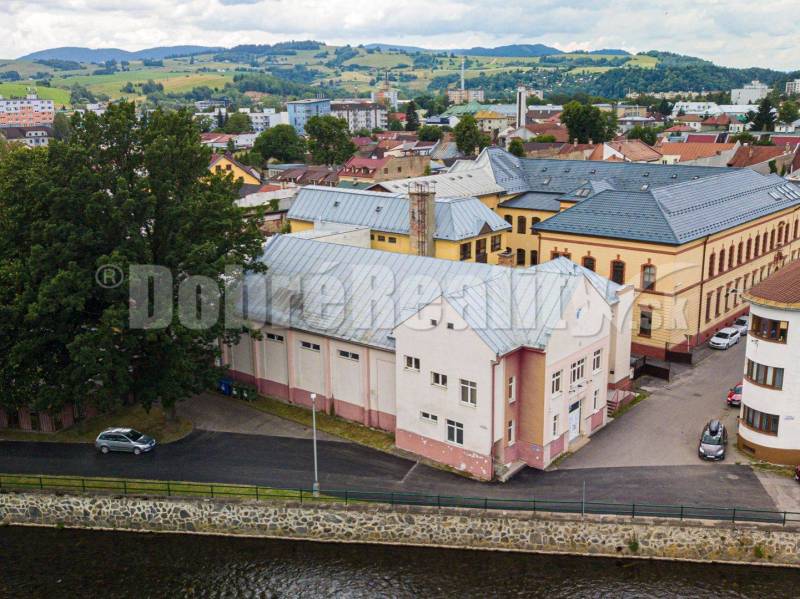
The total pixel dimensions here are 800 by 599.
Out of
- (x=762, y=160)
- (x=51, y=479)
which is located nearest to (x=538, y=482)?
(x=51, y=479)

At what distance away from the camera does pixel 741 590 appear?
3014 cm

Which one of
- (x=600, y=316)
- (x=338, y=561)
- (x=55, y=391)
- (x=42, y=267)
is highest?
(x=42, y=267)

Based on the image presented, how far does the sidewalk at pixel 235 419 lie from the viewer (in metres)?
41.4

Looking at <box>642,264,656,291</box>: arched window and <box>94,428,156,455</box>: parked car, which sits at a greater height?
<box>642,264,656,291</box>: arched window

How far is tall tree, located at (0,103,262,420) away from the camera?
120ft

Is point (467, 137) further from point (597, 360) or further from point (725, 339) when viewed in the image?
point (597, 360)

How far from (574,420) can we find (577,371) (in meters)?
2.69

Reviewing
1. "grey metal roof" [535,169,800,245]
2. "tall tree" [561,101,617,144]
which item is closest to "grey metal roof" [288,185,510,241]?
"grey metal roof" [535,169,800,245]

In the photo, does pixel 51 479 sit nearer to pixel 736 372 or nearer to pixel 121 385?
pixel 121 385

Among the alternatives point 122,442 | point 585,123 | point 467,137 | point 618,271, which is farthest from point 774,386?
point 585,123

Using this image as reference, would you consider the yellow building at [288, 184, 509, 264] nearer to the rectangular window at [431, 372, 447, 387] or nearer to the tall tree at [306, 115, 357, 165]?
the rectangular window at [431, 372, 447, 387]

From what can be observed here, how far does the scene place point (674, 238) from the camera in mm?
49406

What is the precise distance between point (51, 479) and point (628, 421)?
99.8ft

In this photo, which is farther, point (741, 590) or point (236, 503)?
point (236, 503)
